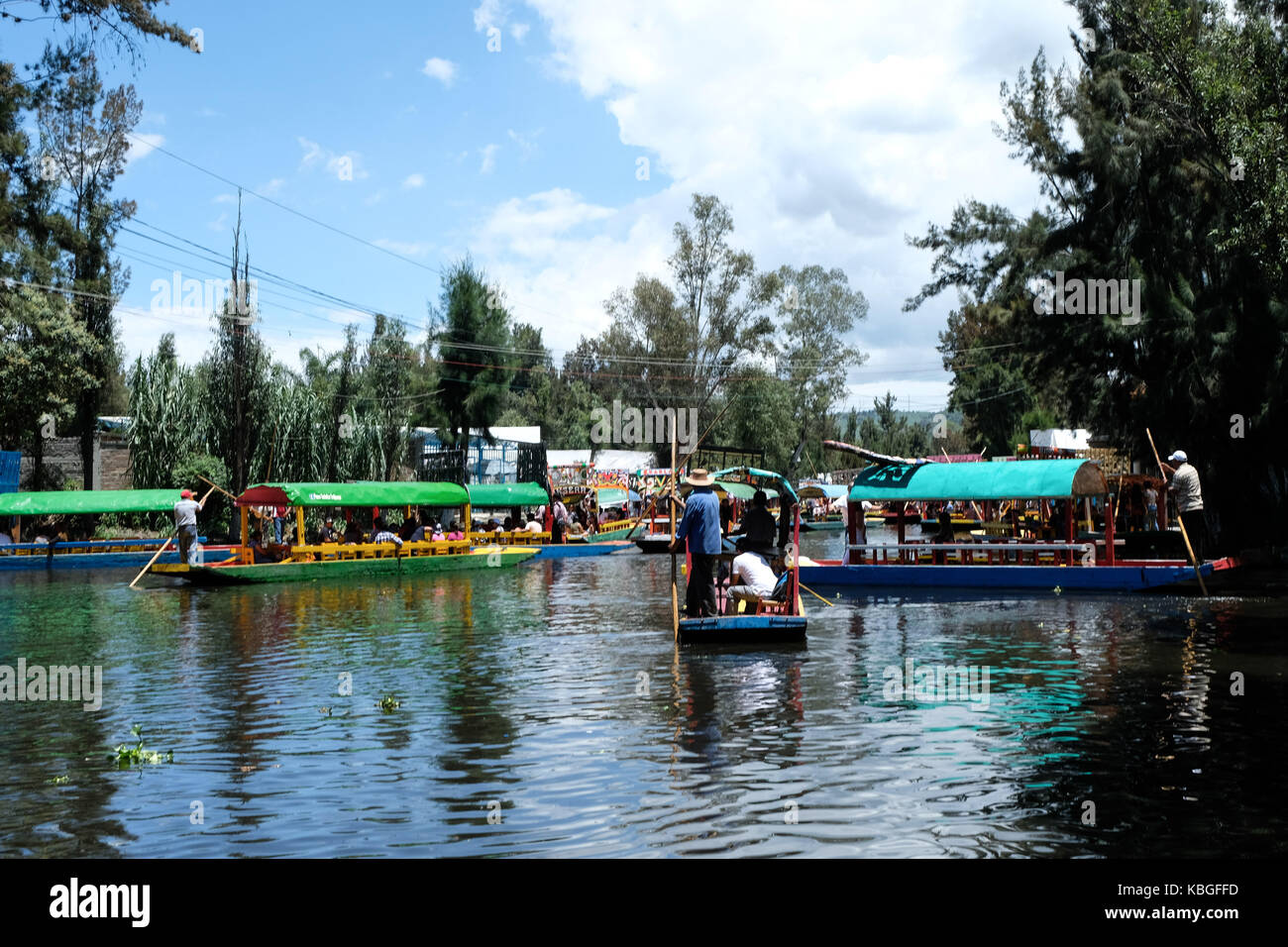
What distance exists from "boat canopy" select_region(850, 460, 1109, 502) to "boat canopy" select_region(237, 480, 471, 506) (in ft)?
43.8

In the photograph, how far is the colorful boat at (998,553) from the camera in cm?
2394

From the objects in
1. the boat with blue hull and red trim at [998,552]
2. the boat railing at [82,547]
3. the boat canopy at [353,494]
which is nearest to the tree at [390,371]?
the boat railing at [82,547]

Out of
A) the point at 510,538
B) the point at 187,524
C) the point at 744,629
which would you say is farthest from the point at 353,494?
the point at 744,629

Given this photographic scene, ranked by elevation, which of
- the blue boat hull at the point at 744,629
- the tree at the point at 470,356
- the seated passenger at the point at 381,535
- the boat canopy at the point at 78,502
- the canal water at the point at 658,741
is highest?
the tree at the point at 470,356

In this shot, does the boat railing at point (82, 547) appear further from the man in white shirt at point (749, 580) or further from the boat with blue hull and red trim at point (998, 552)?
the man in white shirt at point (749, 580)

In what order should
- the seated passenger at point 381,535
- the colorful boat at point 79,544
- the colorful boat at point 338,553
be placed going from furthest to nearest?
the colorful boat at point 79,544 → the seated passenger at point 381,535 → the colorful boat at point 338,553

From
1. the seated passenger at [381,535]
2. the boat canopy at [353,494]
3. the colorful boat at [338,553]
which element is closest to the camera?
the colorful boat at [338,553]

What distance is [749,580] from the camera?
16766 mm

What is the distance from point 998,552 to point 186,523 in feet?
65.8

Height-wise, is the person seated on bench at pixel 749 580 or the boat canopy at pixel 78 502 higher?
the boat canopy at pixel 78 502

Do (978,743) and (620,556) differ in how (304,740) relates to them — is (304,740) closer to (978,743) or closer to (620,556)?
(978,743)

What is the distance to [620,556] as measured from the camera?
135 ft

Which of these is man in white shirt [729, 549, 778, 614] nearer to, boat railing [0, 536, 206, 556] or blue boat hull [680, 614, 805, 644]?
blue boat hull [680, 614, 805, 644]
